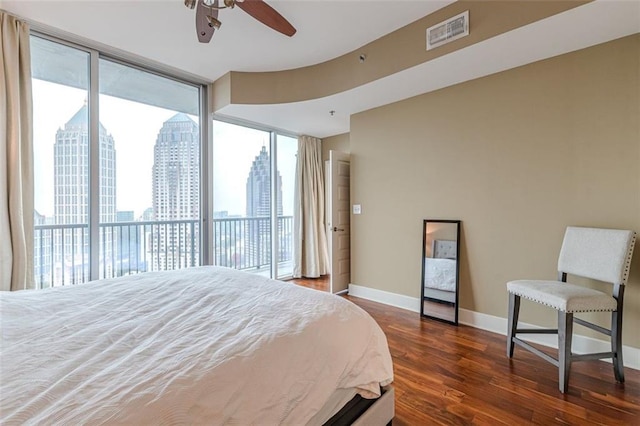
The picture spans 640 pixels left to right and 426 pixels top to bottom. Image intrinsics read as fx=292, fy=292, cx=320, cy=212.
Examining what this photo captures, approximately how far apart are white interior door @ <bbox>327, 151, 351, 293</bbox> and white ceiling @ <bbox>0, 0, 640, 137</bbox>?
2.92 ft

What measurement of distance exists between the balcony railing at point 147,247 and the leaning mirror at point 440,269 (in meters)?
2.45

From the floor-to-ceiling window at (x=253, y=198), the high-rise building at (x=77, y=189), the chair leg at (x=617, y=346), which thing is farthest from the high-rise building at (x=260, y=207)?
the chair leg at (x=617, y=346)

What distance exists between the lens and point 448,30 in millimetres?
2256

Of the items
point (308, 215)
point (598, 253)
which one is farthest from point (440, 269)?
point (308, 215)

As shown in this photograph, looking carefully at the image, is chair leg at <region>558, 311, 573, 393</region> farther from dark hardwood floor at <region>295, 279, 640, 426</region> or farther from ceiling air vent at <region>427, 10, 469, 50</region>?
ceiling air vent at <region>427, 10, 469, 50</region>

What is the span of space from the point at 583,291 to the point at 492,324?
968 millimetres

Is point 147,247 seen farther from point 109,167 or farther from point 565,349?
point 565,349

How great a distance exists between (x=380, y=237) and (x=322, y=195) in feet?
5.87

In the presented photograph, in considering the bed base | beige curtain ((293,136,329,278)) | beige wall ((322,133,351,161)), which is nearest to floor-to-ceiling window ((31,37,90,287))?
beige curtain ((293,136,329,278))

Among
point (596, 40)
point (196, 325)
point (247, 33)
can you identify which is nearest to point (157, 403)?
point (196, 325)

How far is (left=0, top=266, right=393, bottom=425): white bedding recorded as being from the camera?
2.54ft

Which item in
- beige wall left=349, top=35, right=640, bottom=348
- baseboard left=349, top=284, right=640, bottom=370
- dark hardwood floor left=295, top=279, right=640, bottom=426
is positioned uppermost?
beige wall left=349, top=35, right=640, bottom=348

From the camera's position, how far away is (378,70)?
9.01 ft

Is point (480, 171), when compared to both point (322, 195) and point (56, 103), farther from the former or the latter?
point (56, 103)
